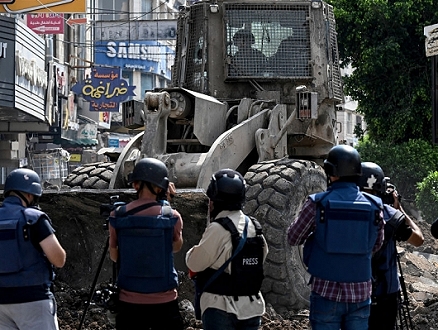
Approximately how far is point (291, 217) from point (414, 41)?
59.2 feet

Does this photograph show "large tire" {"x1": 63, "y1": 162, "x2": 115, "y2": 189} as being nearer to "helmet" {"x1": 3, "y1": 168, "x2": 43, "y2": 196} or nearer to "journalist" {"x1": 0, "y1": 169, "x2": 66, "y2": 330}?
"helmet" {"x1": 3, "y1": 168, "x2": 43, "y2": 196}

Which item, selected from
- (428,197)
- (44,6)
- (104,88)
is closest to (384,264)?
(44,6)

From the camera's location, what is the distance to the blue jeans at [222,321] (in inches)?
243

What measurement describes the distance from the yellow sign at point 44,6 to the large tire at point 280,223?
1286 centimetres

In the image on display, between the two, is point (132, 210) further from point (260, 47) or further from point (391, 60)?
point (391, 60)

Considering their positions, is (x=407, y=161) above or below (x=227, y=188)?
below

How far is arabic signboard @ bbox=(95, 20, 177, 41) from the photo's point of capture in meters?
30.3

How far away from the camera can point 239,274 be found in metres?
6.23

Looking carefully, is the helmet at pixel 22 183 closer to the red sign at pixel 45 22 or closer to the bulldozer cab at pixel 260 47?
the bulldozer cab at pixel 260 47

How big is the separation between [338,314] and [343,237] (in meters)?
0.48

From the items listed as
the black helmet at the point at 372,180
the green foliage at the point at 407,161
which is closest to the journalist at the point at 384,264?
the black helmet at the point at 372,180

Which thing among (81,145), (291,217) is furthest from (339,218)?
(81,145)

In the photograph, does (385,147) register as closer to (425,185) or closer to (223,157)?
(425,185)

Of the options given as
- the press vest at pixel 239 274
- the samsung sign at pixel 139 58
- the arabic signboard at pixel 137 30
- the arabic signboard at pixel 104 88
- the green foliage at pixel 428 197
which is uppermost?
the samsung sign at pixel 139 58
